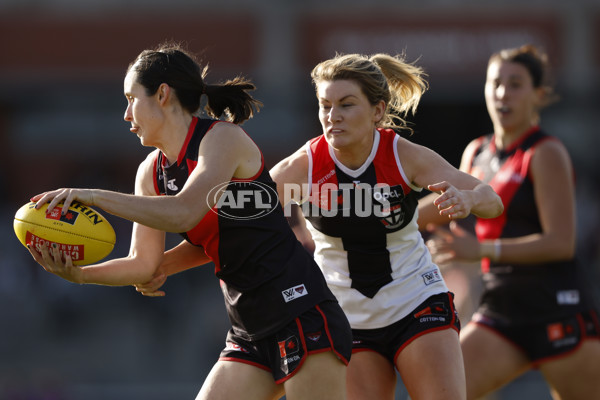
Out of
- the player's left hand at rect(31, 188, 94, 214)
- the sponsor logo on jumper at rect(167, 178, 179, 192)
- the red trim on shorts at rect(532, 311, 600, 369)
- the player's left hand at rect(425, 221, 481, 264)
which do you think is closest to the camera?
the player's left hand at rect(31, 188, 94, 214)

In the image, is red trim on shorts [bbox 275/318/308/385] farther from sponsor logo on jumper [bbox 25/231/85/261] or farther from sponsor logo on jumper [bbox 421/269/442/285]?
sponsor logo on jumper [bbox 25/231/85/261]

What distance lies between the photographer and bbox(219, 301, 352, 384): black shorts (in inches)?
148

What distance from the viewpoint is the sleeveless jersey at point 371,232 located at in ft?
14.0

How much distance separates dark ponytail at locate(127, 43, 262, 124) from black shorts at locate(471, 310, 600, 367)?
220cm

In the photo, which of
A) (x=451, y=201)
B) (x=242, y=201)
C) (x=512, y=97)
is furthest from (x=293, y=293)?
(x=512, y=97)

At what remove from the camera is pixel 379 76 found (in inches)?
172

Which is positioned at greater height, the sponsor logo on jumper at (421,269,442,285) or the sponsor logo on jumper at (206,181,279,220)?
the sponsor logo on jumper at (206,181,279,220)

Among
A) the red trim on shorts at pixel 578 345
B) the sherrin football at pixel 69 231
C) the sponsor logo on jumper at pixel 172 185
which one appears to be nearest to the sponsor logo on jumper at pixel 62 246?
the sherrin football at pixel 69 231

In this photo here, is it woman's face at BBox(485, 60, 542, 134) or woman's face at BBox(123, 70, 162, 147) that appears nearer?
woman's face at BBox(123, 70, 162, 147)

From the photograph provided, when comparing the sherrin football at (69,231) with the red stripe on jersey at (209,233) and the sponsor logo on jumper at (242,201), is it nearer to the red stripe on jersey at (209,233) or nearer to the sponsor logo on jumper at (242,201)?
the red stripe on jersey at (209,233)

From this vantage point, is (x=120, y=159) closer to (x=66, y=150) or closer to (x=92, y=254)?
(x=66, y=150)

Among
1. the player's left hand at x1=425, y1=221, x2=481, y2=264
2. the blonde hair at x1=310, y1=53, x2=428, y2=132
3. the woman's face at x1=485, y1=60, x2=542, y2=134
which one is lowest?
the player's left hand at x1=425, y1=221, x2=481, y2=264

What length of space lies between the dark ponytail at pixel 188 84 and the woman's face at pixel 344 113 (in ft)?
1.19

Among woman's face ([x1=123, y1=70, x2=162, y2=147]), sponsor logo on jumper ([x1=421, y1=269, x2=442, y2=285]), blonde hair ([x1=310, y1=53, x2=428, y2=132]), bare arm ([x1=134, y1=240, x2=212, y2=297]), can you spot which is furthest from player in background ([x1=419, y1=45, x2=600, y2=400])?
woman's face ([x1=123, y1=70, x2=162, y2=147])
